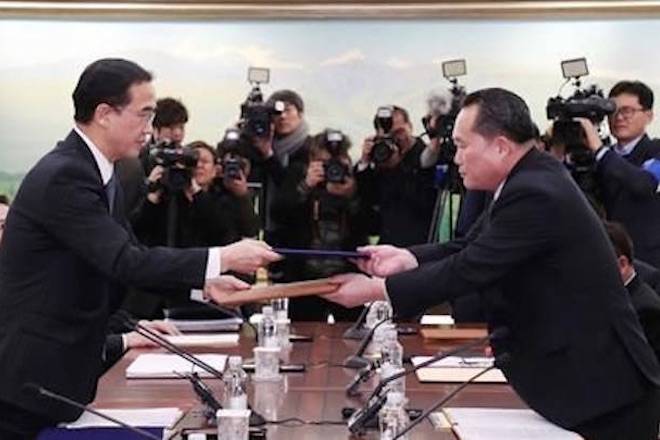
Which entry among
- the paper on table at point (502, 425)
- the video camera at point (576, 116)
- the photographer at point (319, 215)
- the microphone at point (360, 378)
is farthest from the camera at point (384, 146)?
the paper on table at point (502, 425)

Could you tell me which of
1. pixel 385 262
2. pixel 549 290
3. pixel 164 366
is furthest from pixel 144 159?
pixel 549 290

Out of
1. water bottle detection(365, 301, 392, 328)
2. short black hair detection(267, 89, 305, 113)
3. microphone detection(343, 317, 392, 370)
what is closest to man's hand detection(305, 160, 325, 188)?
short black hair detection(267, 89, 305, 113)

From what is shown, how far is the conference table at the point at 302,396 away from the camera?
229 centimetres

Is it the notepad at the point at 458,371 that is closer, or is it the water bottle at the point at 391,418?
the water bottle at the point at 391,418

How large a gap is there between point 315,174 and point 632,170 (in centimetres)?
150

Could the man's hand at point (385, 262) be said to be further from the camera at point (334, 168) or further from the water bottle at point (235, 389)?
the camera at point (334, 168)

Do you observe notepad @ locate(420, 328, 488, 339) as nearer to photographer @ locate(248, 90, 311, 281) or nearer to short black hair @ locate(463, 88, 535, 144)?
short black hair @ locate(463, 88, 535, 144)

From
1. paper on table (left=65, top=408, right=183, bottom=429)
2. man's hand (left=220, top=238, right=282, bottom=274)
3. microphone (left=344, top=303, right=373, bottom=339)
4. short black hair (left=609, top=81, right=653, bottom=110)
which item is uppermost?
short black hair (left=609, top=81, right=653, bottom=110)

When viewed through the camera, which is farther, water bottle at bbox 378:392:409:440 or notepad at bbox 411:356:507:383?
notepad at bbox 411:356:507:383

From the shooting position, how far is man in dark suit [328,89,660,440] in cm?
235

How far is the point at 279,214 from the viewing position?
16.3 feet

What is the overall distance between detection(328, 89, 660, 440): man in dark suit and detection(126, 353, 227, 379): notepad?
0.78 m

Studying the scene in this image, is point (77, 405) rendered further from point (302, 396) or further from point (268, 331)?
point (268, 331)

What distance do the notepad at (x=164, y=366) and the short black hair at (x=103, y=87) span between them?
829mm
